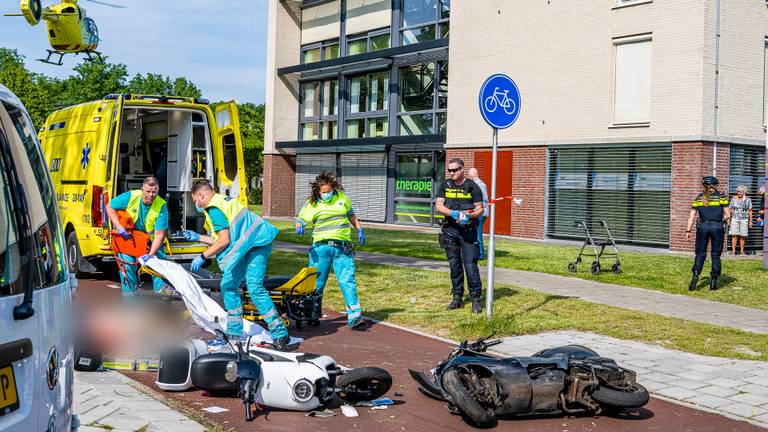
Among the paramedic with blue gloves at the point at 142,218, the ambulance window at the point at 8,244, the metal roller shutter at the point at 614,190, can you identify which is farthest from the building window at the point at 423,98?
the ambulance window at the point at 8,244

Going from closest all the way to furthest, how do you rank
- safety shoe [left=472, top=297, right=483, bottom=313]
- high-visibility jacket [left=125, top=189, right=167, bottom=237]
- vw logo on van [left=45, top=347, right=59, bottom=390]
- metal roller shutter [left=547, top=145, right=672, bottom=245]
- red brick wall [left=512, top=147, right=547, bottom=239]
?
1. vw logo on van [left=45, top=347, right=59, bottom=390]
2. high-visibility jacket [left=125, top=189, right=167, bottom=237]
3. safety shoe [left=472, top=297, right=483, bottom=313]
4. metal roller shutter [left=547, top=145, right=672, bottom=245]
5. red brick wall [left=512, top=147, right=547, bottom=239]

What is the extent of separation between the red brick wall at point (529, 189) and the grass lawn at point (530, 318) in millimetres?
11929

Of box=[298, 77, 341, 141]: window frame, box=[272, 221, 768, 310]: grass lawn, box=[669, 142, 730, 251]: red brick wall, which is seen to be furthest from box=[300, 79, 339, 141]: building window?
box=[669, 142, 730, 251]: red brick wall

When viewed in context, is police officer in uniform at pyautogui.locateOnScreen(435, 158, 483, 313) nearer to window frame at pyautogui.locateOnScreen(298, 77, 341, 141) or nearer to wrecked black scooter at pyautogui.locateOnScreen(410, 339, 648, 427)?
wrecked black scooter at pyautogui.locateOnScreen(410, 339, 648, 427)

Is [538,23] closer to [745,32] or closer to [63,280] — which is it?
[745,32]

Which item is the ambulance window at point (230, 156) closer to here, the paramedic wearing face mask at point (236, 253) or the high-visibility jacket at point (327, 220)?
the high-visibility jacket at point (327, 220)

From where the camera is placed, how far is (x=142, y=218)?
9812 mm

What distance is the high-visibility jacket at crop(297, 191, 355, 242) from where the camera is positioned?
950cm

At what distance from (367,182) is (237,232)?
2462 cm

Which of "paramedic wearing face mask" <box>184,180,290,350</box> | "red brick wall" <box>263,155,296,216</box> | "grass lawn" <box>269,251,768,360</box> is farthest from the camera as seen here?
"red brick wall" <box>263,155,296,216</box>

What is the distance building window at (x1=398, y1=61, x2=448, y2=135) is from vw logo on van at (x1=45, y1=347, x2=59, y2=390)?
25997mm

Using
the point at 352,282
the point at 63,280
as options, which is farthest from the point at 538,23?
the point at 63,280

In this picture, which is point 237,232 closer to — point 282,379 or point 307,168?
point 282,379

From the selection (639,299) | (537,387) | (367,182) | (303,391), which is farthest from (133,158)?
(367,182)
